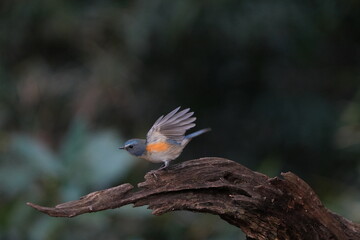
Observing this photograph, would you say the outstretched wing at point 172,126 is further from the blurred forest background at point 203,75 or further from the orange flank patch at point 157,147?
the blurred forest background at point 203,75

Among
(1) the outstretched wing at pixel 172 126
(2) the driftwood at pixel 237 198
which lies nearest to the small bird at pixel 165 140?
(1) the outstretched wing at pixel 172 126

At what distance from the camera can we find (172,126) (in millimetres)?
2760

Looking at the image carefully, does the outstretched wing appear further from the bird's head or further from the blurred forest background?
the blurred forest background

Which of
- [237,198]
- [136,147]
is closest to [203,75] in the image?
[136,147]

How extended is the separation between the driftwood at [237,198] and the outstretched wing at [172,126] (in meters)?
0.13

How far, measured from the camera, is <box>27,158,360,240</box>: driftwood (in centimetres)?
257

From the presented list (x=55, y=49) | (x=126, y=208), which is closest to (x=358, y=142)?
(x=126, y=208)

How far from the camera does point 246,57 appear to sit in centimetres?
673

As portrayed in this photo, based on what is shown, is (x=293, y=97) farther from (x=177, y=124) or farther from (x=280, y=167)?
(x=177, y=124)

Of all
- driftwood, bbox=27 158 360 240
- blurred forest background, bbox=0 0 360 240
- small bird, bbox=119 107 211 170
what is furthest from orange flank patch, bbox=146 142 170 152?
blurred forest background, bbox=0 0 360 240

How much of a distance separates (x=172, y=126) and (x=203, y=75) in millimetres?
4086

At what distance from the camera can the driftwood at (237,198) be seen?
2574 mm

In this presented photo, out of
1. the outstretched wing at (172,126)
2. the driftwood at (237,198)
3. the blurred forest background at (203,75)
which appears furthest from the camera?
Result: the blurred forest background at (203,75)

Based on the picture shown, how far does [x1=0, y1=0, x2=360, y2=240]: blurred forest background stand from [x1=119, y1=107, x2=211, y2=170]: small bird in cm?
263
